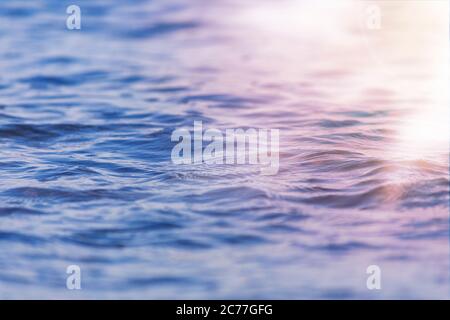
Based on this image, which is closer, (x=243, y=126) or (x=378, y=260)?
(x=378, y=260)

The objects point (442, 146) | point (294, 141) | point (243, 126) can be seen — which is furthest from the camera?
point (243, 126)

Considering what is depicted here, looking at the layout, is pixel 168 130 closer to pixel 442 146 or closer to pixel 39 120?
pixel 39 120

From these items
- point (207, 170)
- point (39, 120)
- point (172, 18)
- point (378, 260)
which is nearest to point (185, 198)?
point (207, 170)

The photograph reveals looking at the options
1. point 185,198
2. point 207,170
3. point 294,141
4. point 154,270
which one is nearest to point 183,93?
point 294,141
